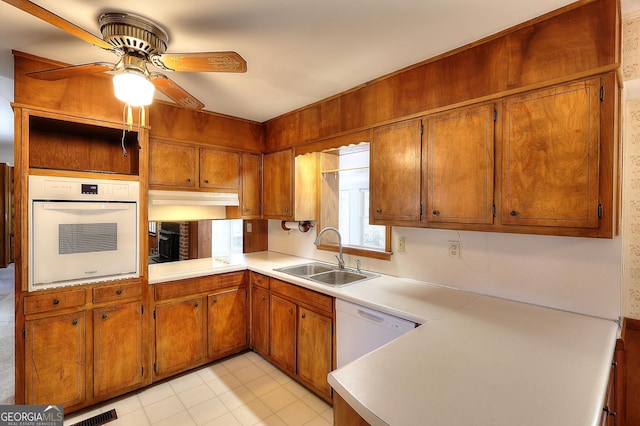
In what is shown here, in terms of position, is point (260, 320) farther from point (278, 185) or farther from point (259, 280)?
point (278, 185)

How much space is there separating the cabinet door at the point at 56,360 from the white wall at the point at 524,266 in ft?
7.80

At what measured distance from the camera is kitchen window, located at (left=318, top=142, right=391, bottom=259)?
2705 mm

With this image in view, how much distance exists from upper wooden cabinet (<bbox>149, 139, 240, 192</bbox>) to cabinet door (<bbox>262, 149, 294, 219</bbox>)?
1.08 feet

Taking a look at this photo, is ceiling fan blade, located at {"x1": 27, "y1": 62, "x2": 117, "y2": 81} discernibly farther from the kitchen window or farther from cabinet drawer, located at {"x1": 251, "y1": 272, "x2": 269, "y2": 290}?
cabinet drawer, located at {"x1": 251, "y1": 272, "x2": 269, "y2": 290}

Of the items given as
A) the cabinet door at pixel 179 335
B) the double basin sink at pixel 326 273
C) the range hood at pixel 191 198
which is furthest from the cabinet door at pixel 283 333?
the range hood at pixel 191 198

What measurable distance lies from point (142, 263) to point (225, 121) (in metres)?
1.65

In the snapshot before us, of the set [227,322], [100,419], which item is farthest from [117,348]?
[227,322]

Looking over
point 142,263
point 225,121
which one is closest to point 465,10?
point 225,121

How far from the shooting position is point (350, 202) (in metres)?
5.23

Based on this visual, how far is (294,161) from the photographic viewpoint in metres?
3.02

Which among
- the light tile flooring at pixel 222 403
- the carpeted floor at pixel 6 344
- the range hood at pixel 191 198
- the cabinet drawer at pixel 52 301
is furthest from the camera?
the range hood at pixel 191 198

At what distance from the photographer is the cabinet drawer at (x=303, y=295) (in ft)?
7.11

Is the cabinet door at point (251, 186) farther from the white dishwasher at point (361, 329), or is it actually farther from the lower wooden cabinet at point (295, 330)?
the white dishwasher at point (361, 329)

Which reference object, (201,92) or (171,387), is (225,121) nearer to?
(201,92)
